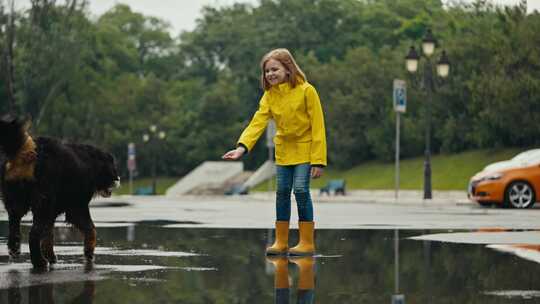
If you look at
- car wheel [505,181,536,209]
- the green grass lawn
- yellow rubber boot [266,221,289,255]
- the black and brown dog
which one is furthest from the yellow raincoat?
the green grass lawn

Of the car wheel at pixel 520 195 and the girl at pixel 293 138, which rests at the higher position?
the girl at pixel 293 138

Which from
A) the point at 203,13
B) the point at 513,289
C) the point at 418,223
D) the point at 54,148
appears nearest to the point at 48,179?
the point at 54,148

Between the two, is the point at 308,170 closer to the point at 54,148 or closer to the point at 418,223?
the point at 54,148

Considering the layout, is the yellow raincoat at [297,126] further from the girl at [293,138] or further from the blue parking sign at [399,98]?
the blue parking sign at [399,98]

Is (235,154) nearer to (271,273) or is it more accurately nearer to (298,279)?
(271,273)

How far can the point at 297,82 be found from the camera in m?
11.1

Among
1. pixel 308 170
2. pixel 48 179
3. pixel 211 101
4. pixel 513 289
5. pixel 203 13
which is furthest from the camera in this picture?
pixel 203 13

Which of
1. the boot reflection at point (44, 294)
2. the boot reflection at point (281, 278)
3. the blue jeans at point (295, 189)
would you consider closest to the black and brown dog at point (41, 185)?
the boot reflection at point (44, 294)

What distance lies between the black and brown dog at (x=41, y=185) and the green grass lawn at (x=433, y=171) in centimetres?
3637

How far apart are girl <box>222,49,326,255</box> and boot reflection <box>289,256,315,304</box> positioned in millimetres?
510

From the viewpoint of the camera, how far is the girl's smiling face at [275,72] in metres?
11.0

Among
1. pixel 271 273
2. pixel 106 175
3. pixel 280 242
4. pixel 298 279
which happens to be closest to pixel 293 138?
pixel 280 242

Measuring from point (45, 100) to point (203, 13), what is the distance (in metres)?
36.2

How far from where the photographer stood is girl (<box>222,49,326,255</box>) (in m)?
11.0
